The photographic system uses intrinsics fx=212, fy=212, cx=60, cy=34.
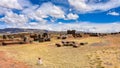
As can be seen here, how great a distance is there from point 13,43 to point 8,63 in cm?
3250

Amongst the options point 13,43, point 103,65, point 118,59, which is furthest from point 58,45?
point 103,65

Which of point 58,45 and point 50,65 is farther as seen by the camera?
point 58,45

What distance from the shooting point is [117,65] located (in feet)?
99.4

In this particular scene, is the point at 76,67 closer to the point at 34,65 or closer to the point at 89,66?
the point at 89,66

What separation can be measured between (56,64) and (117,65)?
8756 millimetres

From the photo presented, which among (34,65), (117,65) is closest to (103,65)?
(117,65)

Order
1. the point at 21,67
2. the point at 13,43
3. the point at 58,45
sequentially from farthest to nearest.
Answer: the point at 13,43 → the point at 58,45 → the point at 21,67

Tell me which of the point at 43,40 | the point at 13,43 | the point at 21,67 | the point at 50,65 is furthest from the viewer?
the point at 43,40

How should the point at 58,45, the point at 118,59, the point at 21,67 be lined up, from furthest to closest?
the point at 58,45
the point at 118,59
the point at 21,67

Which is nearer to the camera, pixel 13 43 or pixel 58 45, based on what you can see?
pixel 58 45

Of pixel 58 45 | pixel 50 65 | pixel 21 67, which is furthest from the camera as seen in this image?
pixel 58 45

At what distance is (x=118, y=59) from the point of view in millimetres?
35062

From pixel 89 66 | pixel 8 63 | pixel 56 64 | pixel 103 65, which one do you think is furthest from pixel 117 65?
pixel 8 63

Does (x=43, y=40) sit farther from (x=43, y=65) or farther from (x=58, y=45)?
(x=43, y=65)
